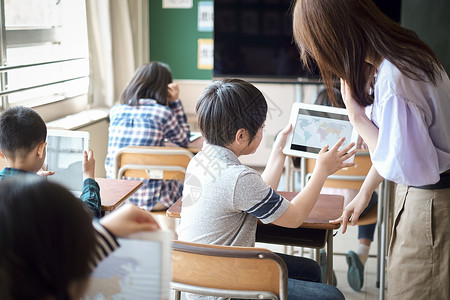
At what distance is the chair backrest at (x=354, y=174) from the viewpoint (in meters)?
2.85

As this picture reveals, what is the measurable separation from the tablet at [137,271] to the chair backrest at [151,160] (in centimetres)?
213

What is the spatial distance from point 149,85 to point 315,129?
1.62 meters

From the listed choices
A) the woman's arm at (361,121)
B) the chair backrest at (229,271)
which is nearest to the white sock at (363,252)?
the woman's arm at (361,121)

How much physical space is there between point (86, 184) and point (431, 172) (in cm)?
112

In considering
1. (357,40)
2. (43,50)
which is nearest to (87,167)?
(357,40)

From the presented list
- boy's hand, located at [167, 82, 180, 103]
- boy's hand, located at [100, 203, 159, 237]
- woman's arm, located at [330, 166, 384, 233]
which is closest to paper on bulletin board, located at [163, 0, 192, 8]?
boy's hand, located at [167, 82, 180, 103]

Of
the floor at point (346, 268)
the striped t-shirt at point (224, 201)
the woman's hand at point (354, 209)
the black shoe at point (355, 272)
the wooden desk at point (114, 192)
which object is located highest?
the striped t-shirt at point (224, 201)

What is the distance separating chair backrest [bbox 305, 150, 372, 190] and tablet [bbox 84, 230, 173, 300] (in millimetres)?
2139

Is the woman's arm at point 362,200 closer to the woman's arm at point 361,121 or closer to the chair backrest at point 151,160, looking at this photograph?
the woman's arm at point 361,121

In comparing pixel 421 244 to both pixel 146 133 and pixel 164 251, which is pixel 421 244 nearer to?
pixel 164 251

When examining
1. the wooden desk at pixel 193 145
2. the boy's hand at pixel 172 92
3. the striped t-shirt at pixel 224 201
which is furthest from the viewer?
the boy's hand at pixel 172 92

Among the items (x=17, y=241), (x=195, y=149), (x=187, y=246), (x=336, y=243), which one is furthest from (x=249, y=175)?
(x=336, y=243)

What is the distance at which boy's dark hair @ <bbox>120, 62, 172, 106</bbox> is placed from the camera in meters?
3.45

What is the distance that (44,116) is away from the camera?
4043mm
